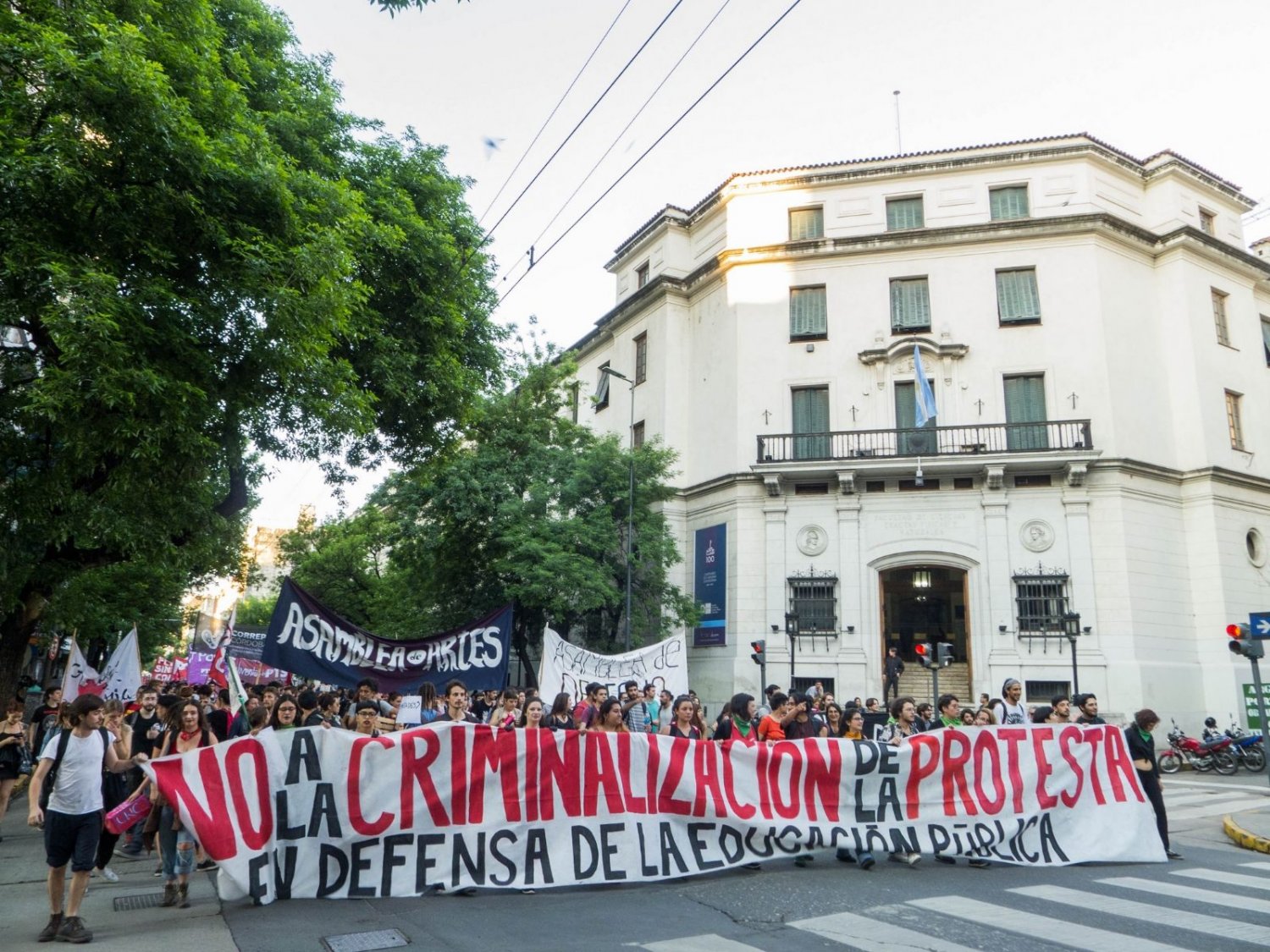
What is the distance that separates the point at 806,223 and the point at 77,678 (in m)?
23.7

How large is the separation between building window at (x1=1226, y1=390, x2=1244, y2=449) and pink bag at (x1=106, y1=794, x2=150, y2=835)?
98.3ft

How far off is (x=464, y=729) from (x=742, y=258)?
23.8 m

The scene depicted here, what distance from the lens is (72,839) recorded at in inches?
246

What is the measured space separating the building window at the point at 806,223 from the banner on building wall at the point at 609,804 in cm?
2224

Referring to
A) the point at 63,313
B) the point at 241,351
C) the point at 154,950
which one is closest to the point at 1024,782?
the point at 154,950

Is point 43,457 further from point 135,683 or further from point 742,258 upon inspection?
point 742,258

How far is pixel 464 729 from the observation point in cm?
788

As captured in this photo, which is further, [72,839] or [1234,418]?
[1234,418]

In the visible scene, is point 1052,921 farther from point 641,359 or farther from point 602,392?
point 602,392

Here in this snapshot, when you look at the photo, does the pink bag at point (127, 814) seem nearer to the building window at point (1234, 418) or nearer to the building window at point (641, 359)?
the building window at point (641, 359)

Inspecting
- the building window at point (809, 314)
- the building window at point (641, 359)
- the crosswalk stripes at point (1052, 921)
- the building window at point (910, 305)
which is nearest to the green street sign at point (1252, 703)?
the building window at point (910, 305)

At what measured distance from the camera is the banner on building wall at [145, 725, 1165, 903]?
702 cm

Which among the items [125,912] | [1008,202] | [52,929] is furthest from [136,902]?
[1008,202]

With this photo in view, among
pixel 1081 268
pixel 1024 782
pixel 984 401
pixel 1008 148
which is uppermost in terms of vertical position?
pixel 1008 148
